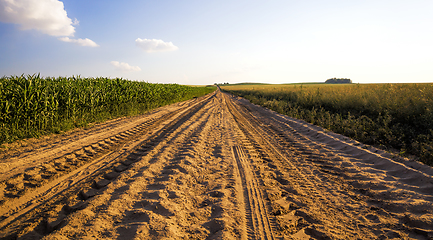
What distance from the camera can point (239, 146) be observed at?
19.7 feet

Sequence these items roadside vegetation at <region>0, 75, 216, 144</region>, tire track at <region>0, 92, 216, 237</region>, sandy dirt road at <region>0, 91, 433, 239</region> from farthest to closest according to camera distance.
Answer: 1. roadside vegetation at <region>0, 75, 216, 144</region>
2. tire track at <region>0, 92, 216, 237</region>
3. sandy dirt road at <region>0, 91, 433, 239</region>

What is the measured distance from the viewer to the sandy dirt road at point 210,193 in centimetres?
242

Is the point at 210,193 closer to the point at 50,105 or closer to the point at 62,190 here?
the point at 62,190

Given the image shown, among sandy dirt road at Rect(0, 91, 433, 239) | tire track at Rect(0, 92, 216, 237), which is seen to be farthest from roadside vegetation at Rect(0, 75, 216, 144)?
tire track at Rect(0, 92, 216, 237)

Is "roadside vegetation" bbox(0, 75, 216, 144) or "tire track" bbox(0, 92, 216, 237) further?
"roadside vegetation" bbox(0, 75, 216, 144)

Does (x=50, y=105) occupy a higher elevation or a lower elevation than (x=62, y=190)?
higher

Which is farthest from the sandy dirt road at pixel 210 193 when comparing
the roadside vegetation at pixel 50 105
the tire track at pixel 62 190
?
the roadside vegetation at pixel 50 105

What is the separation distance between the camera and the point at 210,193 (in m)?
3.28

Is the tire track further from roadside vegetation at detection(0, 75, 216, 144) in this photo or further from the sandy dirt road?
roadside vegetation at detection(0, 75, 216, 144)

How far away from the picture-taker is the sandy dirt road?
242 cm

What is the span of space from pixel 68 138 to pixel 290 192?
22.8ft

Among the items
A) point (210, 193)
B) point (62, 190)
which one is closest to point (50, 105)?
point (62, 190)

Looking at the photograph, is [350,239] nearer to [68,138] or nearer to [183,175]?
[183,175]

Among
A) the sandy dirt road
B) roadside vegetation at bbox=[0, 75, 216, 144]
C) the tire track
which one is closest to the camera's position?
the sandy dirt road
